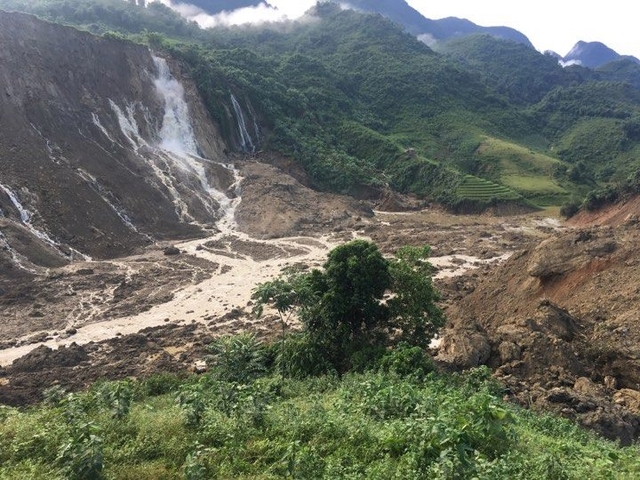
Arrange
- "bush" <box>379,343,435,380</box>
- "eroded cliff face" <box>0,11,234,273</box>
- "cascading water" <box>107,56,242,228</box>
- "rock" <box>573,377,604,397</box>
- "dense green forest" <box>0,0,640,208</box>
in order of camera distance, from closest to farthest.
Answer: "bush" <box>379,343,435,380</box> < "rock" <box>573,377,604,397</box> < "eroded cliff face" <box>0,11,234,273</box> < "cascading water" <box>107,56,242,228</box> < "dense green forest" <box>0,0,640,208</box>

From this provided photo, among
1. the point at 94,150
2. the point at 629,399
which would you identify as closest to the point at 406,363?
the point at 629,399

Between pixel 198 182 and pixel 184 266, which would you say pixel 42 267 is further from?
pixel 198 182

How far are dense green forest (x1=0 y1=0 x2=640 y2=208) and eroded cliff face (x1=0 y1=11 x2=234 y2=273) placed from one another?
8812 millimetres

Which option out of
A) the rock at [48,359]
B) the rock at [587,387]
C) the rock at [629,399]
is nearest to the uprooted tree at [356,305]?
the rock at [587,387]

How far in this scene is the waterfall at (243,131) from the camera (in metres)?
66.8

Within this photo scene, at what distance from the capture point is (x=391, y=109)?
96.7 meters

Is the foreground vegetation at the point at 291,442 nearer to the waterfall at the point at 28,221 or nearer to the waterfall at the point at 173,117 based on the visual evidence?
the waterfall at the point at 28,221

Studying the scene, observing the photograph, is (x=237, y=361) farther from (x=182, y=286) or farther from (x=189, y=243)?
(x=189, y=243)

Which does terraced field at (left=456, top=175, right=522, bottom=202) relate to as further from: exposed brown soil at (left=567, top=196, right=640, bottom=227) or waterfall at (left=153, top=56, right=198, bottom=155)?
waterfall at (left=153, top=56, right=198, bottom=155)

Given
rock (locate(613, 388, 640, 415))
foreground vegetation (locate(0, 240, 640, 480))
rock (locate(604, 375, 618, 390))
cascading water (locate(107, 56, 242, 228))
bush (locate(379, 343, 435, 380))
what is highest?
cascading water (locate(107, 56, 242, 228))

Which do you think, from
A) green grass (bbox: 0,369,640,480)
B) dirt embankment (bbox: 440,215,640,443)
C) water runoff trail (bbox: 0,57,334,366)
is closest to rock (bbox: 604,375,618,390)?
dirt embankment (bbox: 440,215,640,443)

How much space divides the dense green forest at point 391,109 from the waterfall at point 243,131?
5.23ft

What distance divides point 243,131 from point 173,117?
36.7 feet

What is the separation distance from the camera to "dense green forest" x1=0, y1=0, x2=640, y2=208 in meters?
66.2
